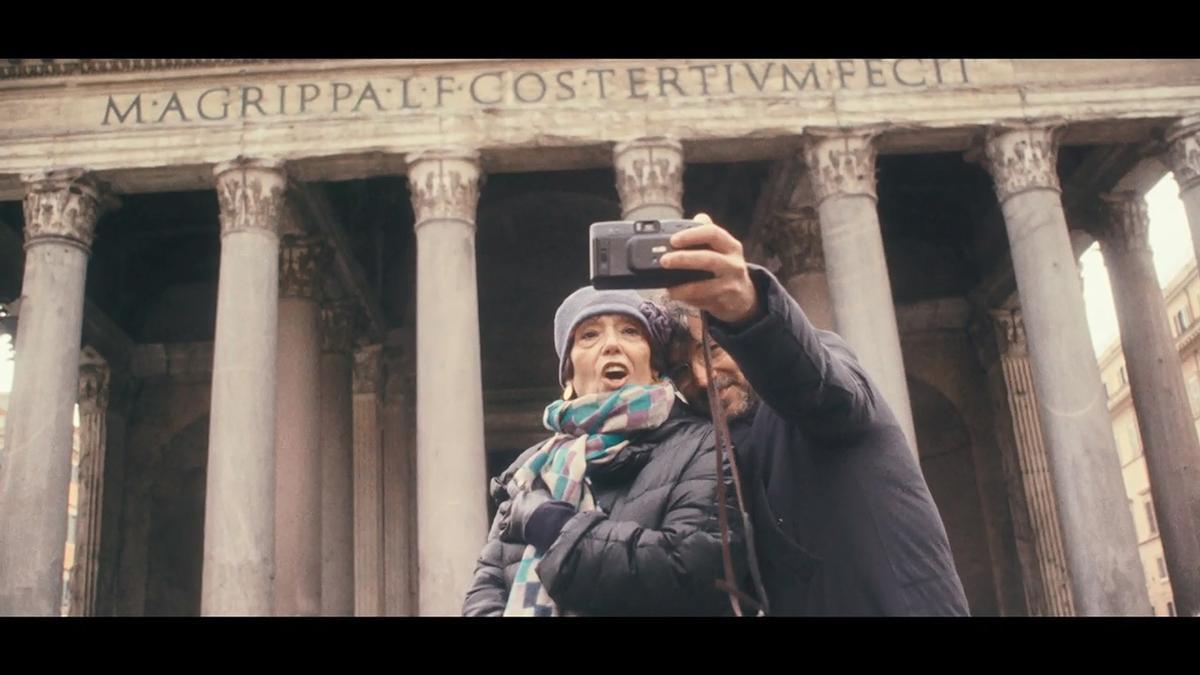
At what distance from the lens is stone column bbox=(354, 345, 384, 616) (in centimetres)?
1769

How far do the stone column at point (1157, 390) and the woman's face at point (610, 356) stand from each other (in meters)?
13.8

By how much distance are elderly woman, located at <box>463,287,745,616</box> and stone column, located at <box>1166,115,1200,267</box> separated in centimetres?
1246

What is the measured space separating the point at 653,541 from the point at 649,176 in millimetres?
11535

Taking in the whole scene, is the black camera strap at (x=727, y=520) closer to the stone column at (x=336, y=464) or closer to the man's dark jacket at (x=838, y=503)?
the man's dark jacket at (x=838, y=503)

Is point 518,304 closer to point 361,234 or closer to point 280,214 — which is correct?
point 361,234

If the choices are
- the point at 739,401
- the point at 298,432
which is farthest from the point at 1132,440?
the point at 739,401

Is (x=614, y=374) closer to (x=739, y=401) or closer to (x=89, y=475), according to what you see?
(x=739, y=401)

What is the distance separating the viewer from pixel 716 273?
2.05 metres

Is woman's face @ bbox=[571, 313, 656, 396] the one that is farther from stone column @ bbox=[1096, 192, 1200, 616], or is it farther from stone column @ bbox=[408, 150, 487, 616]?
stone column @ bbox=[1096, 192, 1200, 616]

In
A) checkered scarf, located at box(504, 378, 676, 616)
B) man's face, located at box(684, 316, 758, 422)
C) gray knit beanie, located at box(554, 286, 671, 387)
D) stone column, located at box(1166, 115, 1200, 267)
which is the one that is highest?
stone column, located at box(1166, 115, 1200, 267)

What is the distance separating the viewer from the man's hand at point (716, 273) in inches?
79.6

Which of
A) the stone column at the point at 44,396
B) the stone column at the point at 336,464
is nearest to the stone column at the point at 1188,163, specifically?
the stone column at the point at 336,464

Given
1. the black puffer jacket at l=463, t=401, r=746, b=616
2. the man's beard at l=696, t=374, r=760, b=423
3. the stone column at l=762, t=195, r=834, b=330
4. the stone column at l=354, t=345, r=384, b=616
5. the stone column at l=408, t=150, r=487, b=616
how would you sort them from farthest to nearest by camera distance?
the stone column at l=354, t=345, r=384, b=616
the stone column at l=762, t=195, r=834, b=330
the stone column at l=408, t=150, r=487, b=616
the man's beard at l=696, t=374, r=760, b=423
the black puffer jacket at l=463, t=401, r=746, b=616

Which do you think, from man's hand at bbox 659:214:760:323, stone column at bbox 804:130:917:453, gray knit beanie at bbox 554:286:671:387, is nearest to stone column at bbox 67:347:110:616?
stone column at bbox 804:130:917:453
